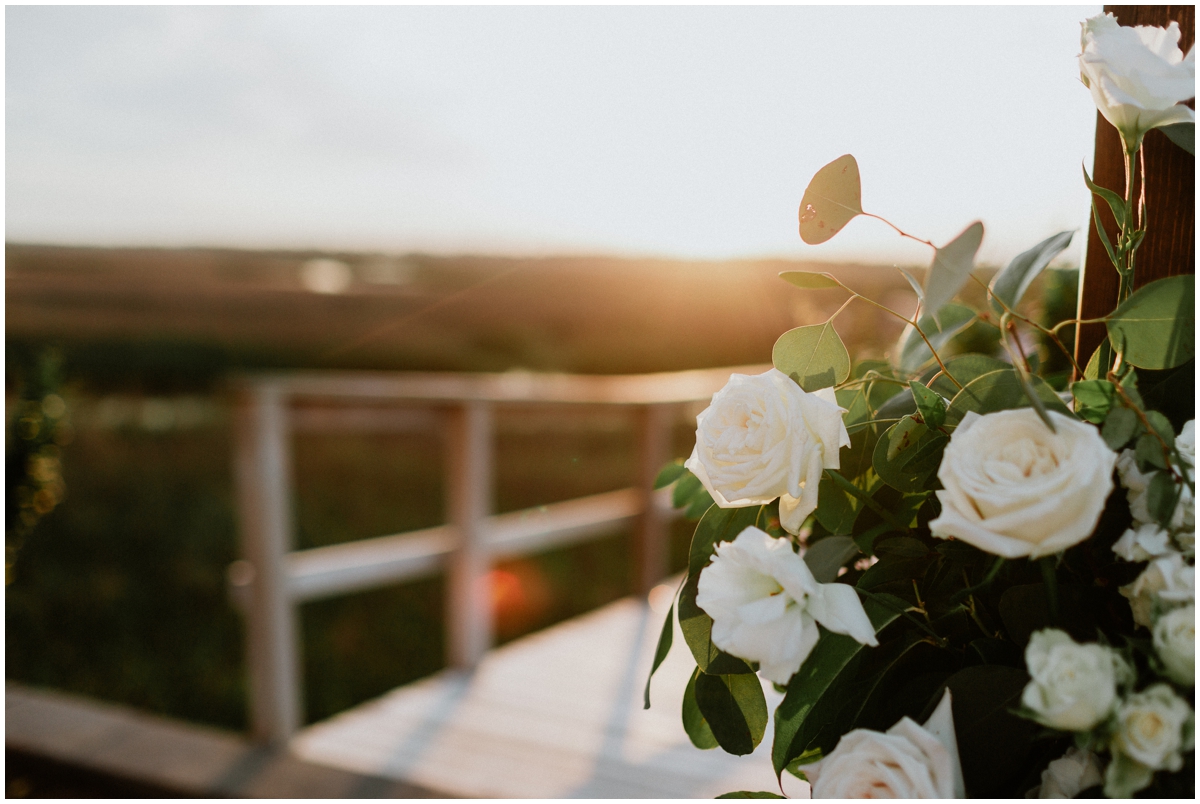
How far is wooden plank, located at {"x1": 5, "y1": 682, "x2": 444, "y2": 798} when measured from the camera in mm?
1636

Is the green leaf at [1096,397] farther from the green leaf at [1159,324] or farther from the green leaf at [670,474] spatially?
the green leaf at [670,474]

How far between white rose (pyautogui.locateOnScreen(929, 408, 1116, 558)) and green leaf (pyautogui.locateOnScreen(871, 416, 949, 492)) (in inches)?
2.5

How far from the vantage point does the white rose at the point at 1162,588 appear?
358mm

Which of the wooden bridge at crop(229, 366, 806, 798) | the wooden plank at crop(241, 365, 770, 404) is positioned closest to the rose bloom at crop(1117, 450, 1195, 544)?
the wooden plank at crop(241, 365, 770, 404)

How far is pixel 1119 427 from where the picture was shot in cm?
39

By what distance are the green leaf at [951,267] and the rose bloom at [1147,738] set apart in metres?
0.20

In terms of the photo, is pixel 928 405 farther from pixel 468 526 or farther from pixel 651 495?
pixel 651 495

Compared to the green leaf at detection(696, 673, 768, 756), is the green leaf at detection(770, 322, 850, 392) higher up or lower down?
higher up

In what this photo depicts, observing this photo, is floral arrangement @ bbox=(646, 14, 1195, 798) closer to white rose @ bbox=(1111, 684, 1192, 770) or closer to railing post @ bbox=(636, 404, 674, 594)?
white rose @ bbox=(1111, 684, 1192, 770)

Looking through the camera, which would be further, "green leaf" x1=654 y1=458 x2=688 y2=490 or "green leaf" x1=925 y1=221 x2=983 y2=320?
"green leaf" x1=654 y1=458 x2=688 y2=490

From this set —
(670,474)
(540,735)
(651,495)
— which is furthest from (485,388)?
(670,474)

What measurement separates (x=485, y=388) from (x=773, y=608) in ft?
6.67

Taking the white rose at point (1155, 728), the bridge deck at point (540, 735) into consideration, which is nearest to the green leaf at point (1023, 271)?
the white rose at point (1155, 728)

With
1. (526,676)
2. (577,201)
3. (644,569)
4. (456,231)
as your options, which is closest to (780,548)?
(577,201)
